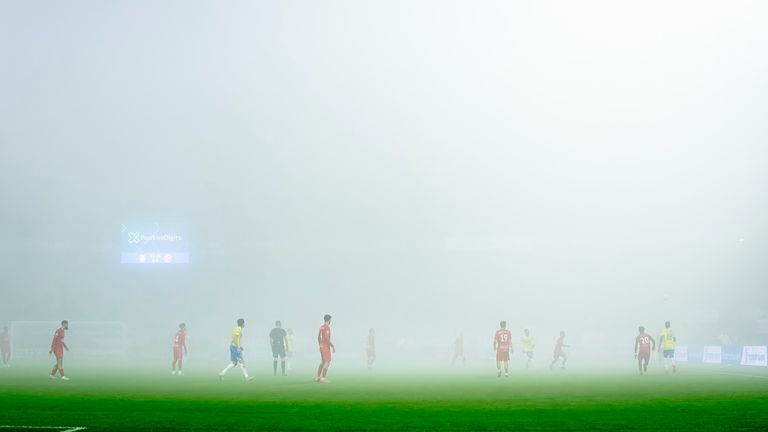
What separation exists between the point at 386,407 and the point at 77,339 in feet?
193

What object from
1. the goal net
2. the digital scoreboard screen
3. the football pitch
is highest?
the digital scoreboard screen

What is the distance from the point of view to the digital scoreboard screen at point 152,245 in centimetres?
7662

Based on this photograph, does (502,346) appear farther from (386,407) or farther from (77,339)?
(77,339)

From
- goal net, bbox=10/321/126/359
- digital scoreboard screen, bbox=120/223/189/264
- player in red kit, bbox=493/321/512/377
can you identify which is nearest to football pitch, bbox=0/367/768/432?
player in red kit, bbox=493/321/512/377

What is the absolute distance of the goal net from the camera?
70.2 metres

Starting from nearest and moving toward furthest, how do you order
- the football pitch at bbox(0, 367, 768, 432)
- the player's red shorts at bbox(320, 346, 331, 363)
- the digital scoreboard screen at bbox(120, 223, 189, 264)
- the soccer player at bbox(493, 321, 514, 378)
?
the football pitch at bbox(0, 367, 768, 432) → the player's red shorts at bbox(320, 346, 331, 363) → the soccer player at bbox(493, 321, 514, 378) → the digital scoreboard screen at bbox(120, 223, 189, 264)

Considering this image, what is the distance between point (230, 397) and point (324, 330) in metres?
8.36

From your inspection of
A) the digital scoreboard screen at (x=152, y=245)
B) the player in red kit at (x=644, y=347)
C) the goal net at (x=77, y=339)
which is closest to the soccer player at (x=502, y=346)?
the player in red kit at (x=644, y=347)

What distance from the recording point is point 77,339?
73.0 m

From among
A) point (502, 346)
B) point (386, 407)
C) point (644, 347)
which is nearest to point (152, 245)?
point (502, 346)

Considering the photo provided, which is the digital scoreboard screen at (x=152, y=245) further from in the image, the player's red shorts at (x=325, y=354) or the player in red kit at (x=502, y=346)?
the player's red shorts at (x=325, y=354)

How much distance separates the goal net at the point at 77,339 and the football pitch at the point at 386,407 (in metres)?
43.9

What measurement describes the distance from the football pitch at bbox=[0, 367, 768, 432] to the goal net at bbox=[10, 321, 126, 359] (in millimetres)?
43945

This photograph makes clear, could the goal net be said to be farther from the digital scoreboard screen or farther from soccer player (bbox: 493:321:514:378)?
soccer player (bbox: 493:321:514:378)
